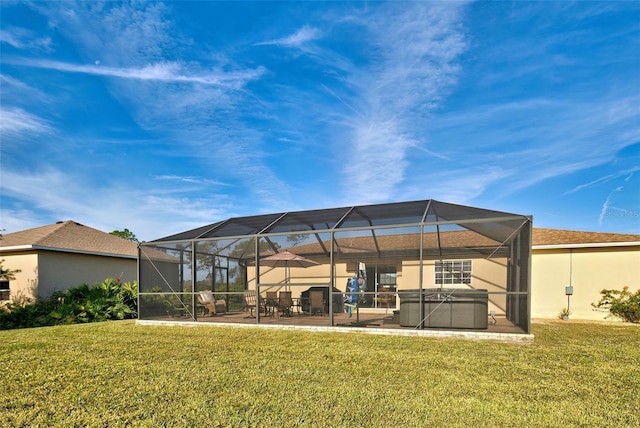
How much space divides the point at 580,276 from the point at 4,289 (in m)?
20.7

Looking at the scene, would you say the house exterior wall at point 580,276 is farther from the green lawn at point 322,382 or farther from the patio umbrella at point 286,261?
the patio umbrella at point 286,261

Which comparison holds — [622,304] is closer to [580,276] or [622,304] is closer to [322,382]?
[580,276]

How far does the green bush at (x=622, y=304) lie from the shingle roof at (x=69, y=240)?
18.1 m

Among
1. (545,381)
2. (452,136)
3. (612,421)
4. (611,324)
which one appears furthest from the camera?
(452,136)

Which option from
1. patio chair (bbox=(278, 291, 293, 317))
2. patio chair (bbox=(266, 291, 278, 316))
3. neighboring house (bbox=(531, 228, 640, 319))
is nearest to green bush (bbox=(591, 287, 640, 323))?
neighboring house (bbox=(531, 228, 640, 319))

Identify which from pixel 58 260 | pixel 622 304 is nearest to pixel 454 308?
pixel 622 304

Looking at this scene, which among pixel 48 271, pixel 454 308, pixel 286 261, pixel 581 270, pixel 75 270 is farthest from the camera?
pixel 75 270

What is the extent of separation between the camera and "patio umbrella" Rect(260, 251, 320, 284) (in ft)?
37.2

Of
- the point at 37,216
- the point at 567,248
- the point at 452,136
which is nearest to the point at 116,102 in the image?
the point at 37,216

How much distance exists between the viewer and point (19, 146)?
1485 centimetres

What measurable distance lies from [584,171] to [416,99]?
8416 millimetres

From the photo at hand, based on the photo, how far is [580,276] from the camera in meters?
12.6

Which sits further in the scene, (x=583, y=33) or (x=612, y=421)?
(x=583, y=33)

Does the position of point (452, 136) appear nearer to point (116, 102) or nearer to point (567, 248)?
point (567, 248)
